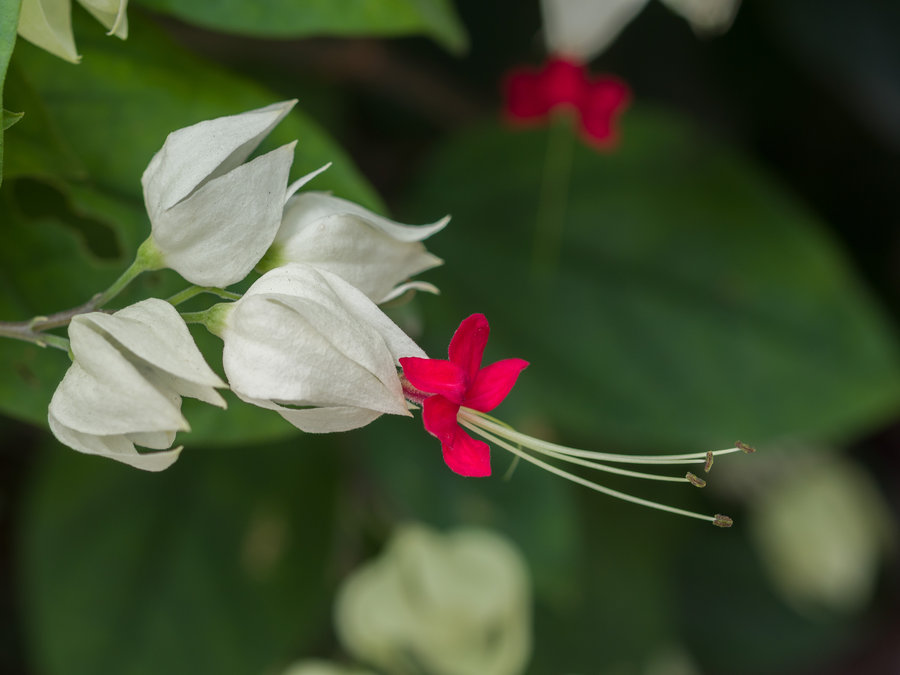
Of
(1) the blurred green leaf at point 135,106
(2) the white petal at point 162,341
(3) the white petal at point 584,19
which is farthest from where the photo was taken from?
(3) the white petal at point 584,19

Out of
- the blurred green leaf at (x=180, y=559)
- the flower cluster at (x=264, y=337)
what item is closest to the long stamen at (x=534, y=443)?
the flower cluster at (x=264, y=337)

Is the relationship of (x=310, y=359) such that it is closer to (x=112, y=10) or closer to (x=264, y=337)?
(x=264, y=337)

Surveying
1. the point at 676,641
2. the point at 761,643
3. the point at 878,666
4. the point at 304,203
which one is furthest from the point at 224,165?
the point at 878,666

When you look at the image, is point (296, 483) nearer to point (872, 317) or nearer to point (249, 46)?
point (249, 46)

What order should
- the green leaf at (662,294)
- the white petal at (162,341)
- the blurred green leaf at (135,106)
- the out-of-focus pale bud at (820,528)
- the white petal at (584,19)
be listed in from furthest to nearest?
the out-of-focus pale bud at (820,528)
the green leaf at (662,294)
the white petal at (584,19)
the blurred green leaf at (135,106)
the white petal at (162,341)

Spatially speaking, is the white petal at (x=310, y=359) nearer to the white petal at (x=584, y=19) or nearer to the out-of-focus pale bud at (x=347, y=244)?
the out-of-focus pale bud at (x=347, y=244)

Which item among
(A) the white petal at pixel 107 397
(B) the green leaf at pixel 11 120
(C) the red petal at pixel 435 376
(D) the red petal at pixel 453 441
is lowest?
(A) the white petal at pixel 107 397

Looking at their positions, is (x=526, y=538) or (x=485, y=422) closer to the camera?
(x=485, y=422)

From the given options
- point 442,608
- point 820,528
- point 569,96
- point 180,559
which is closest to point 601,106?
point 569,96
